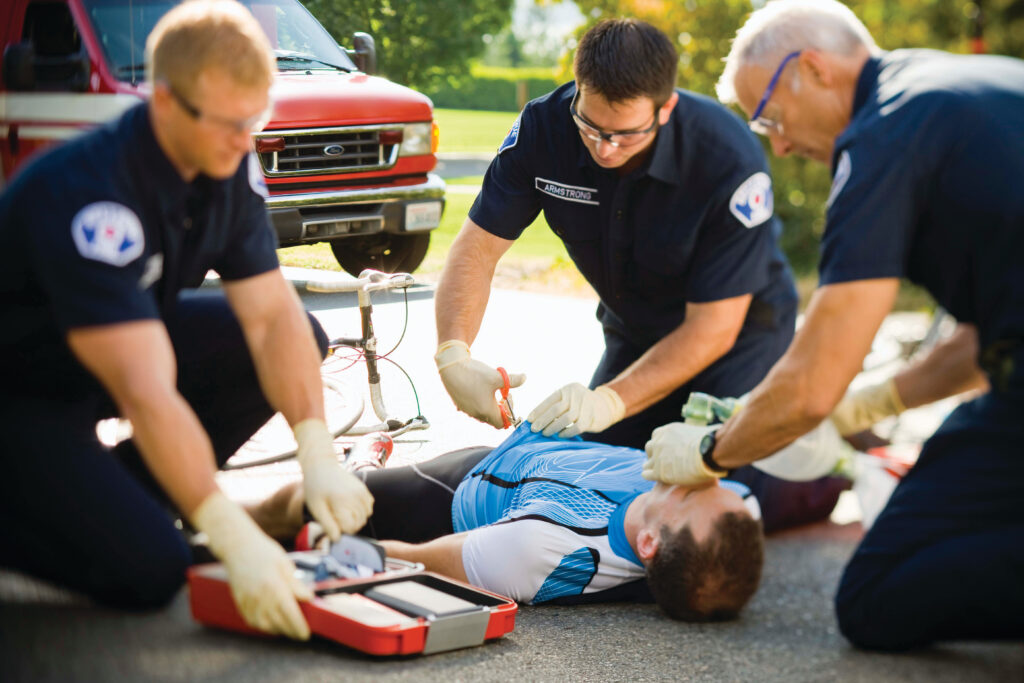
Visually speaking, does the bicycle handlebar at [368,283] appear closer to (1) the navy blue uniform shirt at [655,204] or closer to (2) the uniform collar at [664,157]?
(1) the navy blue uniform shirt at [655,204]

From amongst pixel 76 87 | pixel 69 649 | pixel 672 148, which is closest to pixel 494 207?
pixel 672 148

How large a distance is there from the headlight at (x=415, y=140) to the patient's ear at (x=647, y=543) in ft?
3.59

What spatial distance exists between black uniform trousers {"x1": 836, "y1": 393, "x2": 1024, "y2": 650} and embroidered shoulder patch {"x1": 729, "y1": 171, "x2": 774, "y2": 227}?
0.84 meters

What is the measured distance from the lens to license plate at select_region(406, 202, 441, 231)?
258cm

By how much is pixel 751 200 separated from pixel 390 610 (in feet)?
4.99

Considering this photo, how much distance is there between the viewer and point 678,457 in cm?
230

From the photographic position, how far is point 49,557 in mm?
1668

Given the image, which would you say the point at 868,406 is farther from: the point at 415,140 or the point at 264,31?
the point at 264,31

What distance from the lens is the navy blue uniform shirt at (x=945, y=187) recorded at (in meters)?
1.78

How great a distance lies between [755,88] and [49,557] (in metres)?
1.60

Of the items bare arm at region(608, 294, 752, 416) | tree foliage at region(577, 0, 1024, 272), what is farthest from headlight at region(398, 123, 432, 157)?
tree foliage at region(577, 0, 1024, 272)

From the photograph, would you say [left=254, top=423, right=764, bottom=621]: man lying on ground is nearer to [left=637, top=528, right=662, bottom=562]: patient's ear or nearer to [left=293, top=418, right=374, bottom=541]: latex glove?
[left=637, top=528, right=662, bottom=562]: patient's ear

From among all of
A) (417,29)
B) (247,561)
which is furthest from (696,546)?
(417,29)

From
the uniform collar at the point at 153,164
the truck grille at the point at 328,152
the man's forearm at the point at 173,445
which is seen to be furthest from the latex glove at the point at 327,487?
the truck grille at the point at 328,152
